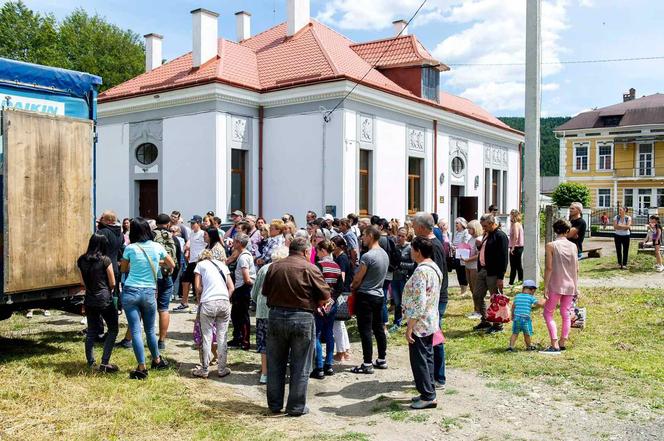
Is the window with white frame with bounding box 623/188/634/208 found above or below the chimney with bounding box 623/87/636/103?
below

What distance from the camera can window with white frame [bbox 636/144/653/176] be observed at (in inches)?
1918

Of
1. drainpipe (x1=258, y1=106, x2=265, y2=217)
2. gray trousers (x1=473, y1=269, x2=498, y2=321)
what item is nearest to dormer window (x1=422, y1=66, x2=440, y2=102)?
drainpipe (x1=258, y1=106, x2=265, y2=217)

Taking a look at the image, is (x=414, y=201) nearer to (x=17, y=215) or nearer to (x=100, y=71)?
(x=17, y=215)

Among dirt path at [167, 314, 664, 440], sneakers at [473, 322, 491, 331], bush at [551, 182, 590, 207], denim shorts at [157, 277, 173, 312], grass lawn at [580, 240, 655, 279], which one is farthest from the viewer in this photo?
bush at [551, 182, 590, 207]

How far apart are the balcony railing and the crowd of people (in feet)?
151

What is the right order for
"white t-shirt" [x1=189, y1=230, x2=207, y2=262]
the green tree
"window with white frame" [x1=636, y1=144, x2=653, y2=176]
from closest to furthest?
"white t-shirt" [x1=189, y1=230, x2=207, y2=262], the green tree, "window with white frame" [x1=636, y1=144, x2=653, y2=176]

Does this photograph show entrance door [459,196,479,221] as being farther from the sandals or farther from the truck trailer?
the truck trailer

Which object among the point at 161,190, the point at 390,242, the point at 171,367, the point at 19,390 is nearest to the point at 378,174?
the point at 161,190

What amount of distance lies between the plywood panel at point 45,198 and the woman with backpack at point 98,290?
56cm

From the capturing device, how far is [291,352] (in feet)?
18.9

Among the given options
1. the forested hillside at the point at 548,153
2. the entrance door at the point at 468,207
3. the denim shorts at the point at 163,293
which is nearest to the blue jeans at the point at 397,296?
the denim shorts at the point at 163,293

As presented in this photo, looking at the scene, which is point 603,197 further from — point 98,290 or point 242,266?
point 98,290

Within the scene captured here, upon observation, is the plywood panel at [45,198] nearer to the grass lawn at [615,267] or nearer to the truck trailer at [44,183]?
the truck trailer at [44,183]

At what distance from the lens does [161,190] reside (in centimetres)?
1950
